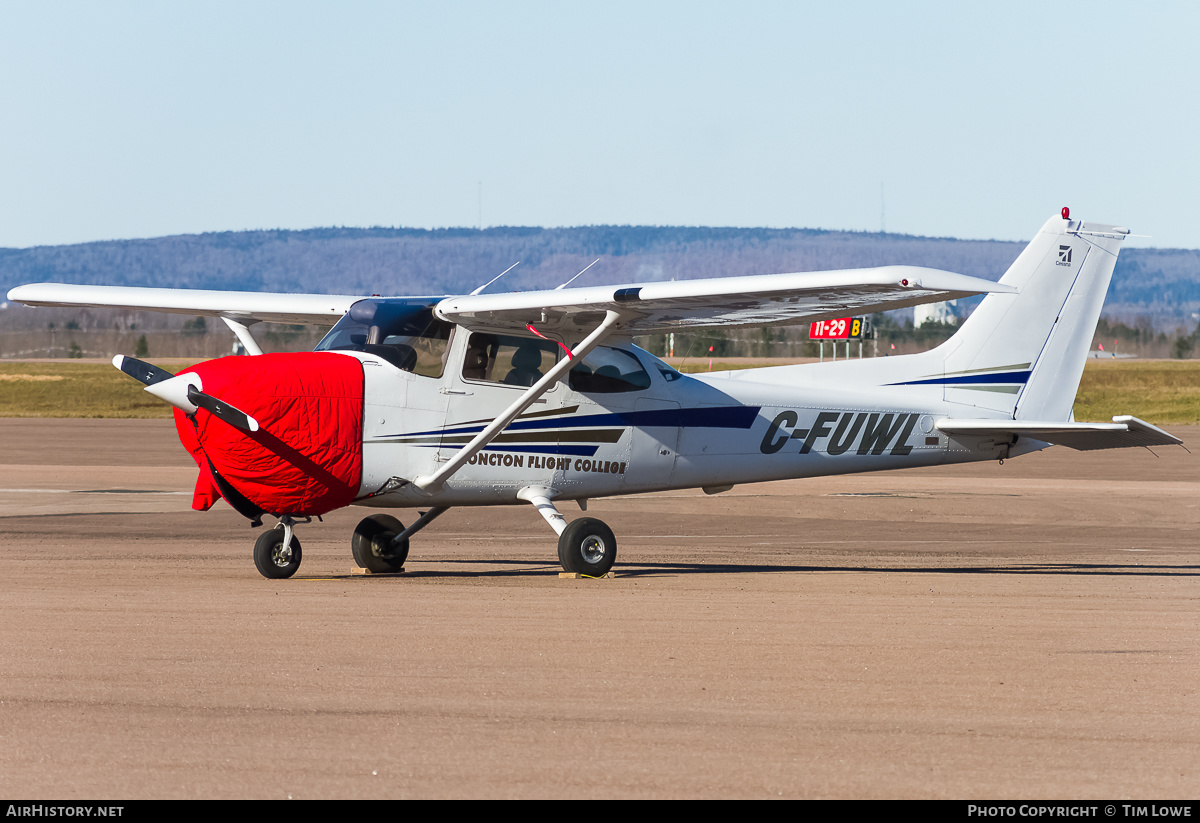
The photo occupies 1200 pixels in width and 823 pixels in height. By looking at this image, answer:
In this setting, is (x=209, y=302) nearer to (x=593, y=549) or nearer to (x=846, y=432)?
(x=593, y=549)

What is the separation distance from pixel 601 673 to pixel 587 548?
4.56 m

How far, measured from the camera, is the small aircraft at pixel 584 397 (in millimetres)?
9609

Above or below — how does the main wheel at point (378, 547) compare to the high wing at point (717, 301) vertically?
below

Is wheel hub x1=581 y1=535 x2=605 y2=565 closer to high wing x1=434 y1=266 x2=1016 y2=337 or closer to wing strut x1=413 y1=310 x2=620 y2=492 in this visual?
wing strut x1=413 y1=310 x2=620 y2=492

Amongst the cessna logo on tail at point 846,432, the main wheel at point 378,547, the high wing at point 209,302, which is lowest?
the main wheel at point 378,547

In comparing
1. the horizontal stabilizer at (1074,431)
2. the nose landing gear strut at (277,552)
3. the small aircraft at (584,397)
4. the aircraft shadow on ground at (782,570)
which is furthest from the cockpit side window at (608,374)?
the horizontal stabilizer at (1074,431)

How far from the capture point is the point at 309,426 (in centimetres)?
974

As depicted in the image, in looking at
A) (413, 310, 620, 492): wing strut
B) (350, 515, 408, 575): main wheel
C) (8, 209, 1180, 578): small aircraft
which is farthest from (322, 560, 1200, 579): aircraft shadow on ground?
(413, 310, 620, 492): wing strut

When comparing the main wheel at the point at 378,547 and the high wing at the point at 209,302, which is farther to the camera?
the high wing at the point at 209,302

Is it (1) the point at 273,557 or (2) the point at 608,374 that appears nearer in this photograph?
(1) the point at 273,557

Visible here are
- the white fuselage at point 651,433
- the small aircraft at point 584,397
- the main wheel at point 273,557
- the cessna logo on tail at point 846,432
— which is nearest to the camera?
the small aircraft at point 584,397

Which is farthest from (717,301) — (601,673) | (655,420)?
(601,673)

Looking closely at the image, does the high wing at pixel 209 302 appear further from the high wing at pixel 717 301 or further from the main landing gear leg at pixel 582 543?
the main landing gear leg at pixel 582 543

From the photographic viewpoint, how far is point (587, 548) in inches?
429
